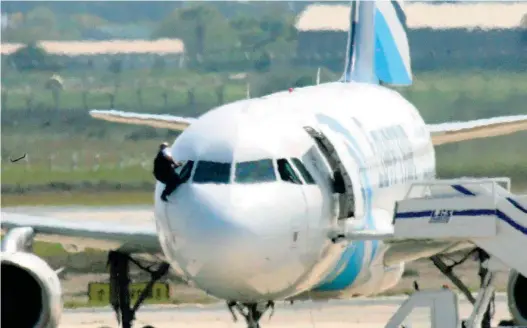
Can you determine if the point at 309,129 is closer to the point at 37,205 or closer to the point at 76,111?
the point at 37,205

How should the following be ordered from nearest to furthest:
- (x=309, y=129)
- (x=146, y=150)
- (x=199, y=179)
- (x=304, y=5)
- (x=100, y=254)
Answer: (x=199, y=179), (x=309, y=129), (x=100, y=254), (x=146, y=150), (x=304, y=5)

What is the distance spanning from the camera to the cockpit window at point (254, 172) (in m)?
16.0

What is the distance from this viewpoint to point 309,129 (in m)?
17.5

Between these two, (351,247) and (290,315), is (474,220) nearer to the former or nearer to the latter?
(351,247)

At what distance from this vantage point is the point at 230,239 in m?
15.3

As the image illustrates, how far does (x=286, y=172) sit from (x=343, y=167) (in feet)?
4.30

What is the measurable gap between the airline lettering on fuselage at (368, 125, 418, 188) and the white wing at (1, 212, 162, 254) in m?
2.68

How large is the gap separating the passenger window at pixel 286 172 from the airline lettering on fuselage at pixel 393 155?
3.06 meters

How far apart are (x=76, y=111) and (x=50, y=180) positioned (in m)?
2.95

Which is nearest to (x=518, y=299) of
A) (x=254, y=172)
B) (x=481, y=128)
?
(x=481, y=128)

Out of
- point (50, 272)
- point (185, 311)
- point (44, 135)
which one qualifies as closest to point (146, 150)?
point (44, 135)

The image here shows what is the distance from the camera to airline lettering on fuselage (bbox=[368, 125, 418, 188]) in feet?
64.9

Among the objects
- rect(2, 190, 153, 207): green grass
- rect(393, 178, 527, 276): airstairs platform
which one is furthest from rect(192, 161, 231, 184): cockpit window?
rect(2, 190, 153, 207): green grass

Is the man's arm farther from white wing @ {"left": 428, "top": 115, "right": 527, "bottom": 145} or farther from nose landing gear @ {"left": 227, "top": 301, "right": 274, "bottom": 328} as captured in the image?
white wing @ {"left": 428, "top": 115, "right": 527, "bottom": 145}
